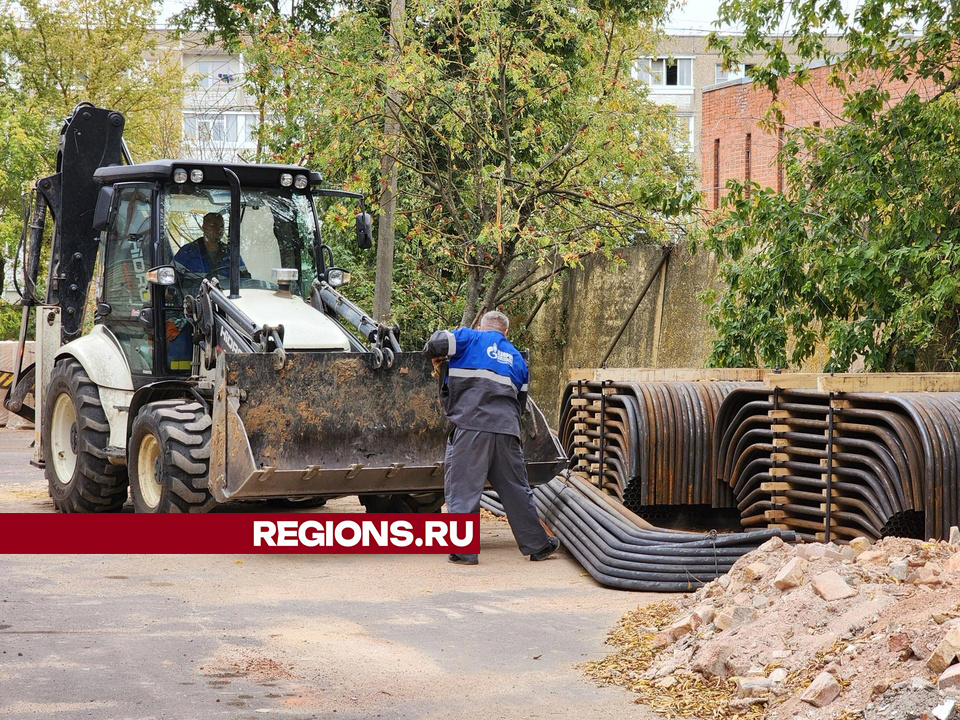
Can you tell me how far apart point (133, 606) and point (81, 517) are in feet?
13.2

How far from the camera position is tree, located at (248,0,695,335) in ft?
48.3

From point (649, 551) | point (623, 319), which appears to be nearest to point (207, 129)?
point (623, 319)

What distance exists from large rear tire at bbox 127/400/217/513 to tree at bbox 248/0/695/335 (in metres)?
4.55

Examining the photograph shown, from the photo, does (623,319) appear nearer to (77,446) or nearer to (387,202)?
(387,202)

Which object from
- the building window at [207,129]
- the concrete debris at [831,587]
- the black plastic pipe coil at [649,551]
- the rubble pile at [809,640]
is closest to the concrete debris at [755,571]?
the rubble pile at [809,640]

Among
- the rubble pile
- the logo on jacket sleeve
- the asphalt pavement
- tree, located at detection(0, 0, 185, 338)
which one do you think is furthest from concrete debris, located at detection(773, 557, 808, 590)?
tree, located at detection(0, 0, 185, 338)

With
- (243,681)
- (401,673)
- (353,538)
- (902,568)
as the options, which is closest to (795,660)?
(902,568)

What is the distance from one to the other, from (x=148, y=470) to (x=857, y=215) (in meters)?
7.05

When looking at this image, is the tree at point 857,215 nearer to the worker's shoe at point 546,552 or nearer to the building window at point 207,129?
the worker's shoe at point 546,552

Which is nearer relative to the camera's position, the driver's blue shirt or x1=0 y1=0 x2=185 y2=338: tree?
the driver's blue shirt

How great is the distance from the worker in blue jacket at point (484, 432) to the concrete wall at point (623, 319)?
584 centimetres

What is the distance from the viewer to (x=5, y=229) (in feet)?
84.3

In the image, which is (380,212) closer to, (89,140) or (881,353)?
(89,140)

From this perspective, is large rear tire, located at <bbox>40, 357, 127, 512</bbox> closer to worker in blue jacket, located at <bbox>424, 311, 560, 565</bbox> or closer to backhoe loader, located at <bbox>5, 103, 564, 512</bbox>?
backhoe loader, located at <bbox>5, 103, 564, 512</bbox>
